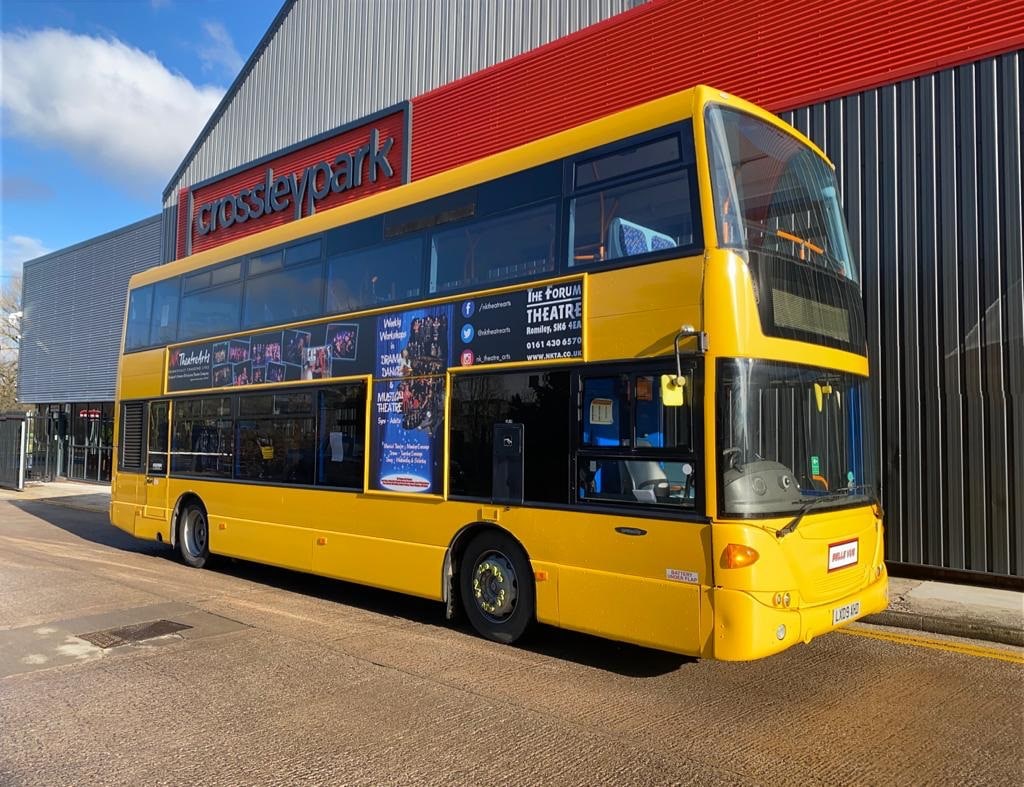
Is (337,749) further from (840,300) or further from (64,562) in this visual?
(64,562)

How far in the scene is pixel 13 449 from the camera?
2400 cm

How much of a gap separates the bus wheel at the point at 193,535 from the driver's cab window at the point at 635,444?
6719 millimetres

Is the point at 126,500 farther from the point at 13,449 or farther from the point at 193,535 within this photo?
the point at 13,449

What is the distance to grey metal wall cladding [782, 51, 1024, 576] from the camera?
8391mm

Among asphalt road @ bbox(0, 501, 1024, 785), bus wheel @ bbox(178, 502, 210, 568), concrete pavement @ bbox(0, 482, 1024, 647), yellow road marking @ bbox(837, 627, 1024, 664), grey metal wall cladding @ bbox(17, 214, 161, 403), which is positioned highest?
grey metal wall cladding @ bbox(17, 214, 161, 403)

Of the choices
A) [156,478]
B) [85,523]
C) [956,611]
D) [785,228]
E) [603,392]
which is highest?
[785,228]

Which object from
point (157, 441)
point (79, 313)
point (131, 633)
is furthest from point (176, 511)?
point (79, 313)

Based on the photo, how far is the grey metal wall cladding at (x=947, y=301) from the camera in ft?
27.5

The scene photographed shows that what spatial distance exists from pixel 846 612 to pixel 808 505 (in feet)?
2.80

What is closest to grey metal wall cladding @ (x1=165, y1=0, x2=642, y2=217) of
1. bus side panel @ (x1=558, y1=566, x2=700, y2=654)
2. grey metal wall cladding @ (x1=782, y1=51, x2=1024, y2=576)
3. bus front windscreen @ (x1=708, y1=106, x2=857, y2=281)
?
grey metal wall cladding @ (x1=782, y1=51, x2=1024, y2=576)

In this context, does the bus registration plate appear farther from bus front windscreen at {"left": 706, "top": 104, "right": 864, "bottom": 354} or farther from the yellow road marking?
bus front windscreen at {"left": 706, "top": 104, "right": 864, "bottom": 354}

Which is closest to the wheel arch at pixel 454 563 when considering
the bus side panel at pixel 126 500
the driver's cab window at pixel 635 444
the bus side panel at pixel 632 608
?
the bus side panel at pixel 632 608

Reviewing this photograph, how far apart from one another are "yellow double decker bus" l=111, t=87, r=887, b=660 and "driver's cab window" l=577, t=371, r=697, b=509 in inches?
0.7

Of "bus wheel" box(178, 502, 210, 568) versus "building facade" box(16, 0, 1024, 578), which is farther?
"bus wheel" box(178, 502, 210, 568)
